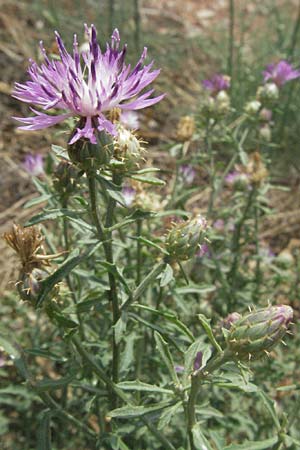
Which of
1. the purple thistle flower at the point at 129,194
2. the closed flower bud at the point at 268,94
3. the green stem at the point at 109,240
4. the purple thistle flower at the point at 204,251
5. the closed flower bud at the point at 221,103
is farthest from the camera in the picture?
the closed flower bud at the point at 268,94

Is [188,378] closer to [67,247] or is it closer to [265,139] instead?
[67,247]

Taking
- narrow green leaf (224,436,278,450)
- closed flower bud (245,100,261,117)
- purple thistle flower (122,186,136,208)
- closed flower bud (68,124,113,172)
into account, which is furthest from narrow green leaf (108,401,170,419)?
closed flower bud (245,100,261,117)

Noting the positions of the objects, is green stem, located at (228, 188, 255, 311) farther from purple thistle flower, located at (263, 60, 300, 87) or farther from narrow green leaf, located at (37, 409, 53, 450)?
narrow green leaf, located at (37, 409, 53, 450)

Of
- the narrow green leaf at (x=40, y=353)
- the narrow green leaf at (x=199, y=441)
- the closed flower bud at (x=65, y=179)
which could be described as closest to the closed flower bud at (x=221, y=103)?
the closed flower bud at (x=65, y=179)

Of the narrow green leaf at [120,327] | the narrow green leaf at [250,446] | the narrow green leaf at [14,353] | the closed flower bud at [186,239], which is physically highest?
the closed flower bud at [186,239]

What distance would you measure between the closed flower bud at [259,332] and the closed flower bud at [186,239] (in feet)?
1.08

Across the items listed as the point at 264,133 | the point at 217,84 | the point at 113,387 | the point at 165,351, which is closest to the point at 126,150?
the point at 165,351

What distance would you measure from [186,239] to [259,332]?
41 centimetres

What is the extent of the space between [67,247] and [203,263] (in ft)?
2.48

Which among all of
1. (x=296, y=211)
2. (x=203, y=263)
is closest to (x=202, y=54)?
(x=296, y=211)

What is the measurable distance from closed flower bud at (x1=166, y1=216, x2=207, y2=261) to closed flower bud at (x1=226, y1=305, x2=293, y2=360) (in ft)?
1.08

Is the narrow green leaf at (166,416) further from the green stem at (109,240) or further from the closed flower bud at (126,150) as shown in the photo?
the closed flower bud at (126,150)

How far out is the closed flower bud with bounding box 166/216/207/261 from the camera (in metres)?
1.79

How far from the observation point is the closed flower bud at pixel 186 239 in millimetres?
1791
